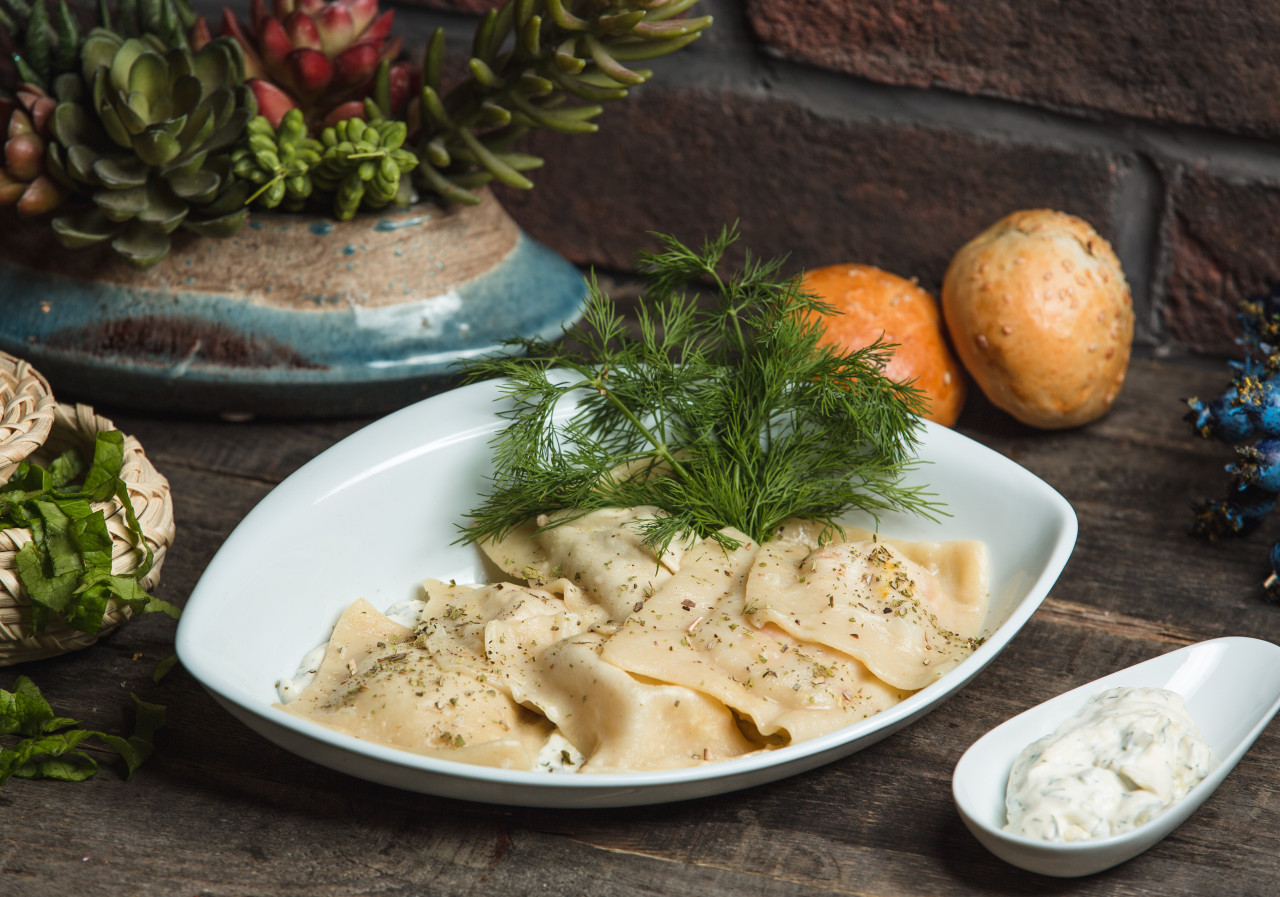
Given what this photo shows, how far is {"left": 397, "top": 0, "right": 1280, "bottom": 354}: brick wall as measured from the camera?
1.75 meters

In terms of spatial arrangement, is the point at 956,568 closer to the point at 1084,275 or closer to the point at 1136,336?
the point at 1084,275

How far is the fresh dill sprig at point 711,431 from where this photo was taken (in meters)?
1.24

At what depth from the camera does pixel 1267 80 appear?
1703 millimetres

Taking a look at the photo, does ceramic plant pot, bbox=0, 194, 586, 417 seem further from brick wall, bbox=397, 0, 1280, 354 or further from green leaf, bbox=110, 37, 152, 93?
brick wall, bbox=397, 0, 1280, 354

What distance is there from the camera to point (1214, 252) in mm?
1850

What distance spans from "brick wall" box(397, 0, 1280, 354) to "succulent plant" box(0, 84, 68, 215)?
77cm

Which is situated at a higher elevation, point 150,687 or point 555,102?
point 555,102

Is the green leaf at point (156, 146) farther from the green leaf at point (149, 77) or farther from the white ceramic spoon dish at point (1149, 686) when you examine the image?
the white ceramic spoon dish at point (1149, 686)

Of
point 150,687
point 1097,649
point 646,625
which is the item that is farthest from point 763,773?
point 150,687

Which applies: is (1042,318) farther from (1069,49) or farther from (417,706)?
(417,706)

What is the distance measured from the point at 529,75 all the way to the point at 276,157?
35 centimetres

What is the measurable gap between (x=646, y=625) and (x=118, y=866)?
0.50 m

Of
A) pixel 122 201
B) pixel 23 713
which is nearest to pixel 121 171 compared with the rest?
pixel 122 201

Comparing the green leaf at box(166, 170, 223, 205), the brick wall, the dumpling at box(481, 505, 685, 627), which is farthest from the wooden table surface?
the brick wall
